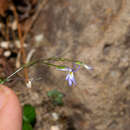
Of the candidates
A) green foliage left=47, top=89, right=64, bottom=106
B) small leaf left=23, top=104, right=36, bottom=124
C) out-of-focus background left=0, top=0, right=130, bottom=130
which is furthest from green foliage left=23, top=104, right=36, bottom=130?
green foliage left=47, top=89, right=64, bottom=106

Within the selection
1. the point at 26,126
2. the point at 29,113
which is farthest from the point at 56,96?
the point at 26,126

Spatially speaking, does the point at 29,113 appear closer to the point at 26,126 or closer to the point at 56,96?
the point at 26,126

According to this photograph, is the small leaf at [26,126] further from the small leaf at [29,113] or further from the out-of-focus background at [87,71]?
the out-of-focus background at [87,71]

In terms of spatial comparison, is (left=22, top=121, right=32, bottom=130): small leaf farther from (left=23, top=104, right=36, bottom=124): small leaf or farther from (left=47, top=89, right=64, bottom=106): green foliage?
(left=47, top=89, right=64, bottom=106): green foliage

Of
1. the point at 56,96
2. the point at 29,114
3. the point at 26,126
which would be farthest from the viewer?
the point at 56,96

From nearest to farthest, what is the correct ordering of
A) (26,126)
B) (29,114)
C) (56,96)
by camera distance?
(26,126) < (29,114) < (56,96)

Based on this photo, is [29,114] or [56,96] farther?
[56,96]

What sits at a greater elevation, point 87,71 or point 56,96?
point 87,71
